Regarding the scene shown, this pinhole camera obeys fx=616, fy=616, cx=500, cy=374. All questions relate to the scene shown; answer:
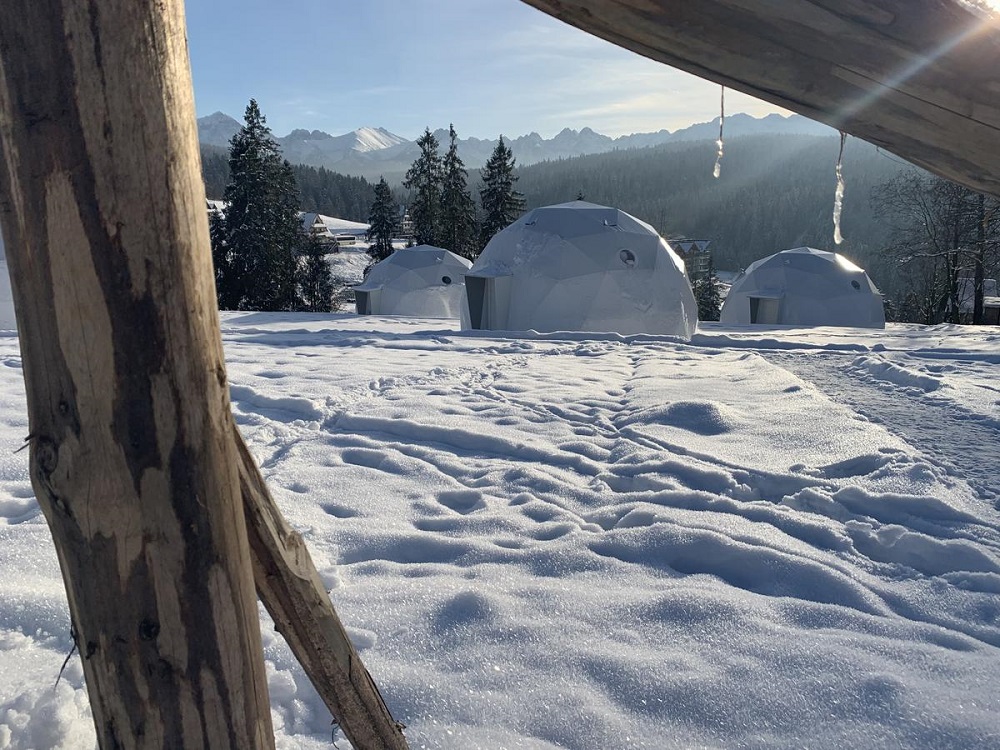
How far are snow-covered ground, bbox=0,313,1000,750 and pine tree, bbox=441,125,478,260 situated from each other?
31200 mm

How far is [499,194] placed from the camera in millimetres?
35125

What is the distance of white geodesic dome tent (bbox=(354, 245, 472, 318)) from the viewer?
22.4 meters

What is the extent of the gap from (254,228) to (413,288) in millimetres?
12191

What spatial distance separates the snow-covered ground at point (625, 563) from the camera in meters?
2.13

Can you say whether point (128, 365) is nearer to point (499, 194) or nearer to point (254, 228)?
point (254, 228)

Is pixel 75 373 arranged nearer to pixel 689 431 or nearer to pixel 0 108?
pixel 0 108

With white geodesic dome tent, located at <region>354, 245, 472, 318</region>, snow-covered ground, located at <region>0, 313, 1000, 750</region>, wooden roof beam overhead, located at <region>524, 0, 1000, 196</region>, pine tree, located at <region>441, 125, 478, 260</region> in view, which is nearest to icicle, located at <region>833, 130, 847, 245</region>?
wooden roof beam overhead, located at <region>524, 0, 1000, 196</region>

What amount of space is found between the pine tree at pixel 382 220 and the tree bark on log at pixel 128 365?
40279 mm

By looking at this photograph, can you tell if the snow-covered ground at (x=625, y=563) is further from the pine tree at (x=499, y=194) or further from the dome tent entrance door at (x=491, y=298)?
the pine tree at (x=499, y=194)

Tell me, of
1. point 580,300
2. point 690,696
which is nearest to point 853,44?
point 690,696

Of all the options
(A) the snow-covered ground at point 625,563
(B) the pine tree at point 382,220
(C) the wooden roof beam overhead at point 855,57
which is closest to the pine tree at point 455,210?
(B) the pine tree at point 382,220

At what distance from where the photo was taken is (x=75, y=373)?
1062mm

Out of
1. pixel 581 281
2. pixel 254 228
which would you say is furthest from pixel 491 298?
pixel 254 228

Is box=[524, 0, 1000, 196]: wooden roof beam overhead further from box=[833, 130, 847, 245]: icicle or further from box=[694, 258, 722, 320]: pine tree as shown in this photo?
box=[694, 258, 722, 320]: pine tree
